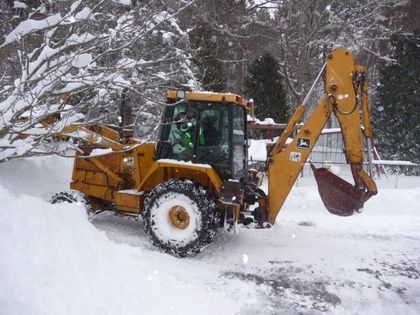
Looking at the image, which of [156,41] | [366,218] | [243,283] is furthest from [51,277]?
[156,41]

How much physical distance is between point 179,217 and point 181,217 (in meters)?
0.03

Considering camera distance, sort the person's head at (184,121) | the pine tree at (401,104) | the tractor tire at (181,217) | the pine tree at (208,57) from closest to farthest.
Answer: the tractor tire at (181,217)
the person's head at (184,121)
the pine tree at (208,57)
the pine tree at (401,104)

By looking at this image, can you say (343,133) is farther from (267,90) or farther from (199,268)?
(267,90)

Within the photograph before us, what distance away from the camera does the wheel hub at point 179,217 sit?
20.9 feet

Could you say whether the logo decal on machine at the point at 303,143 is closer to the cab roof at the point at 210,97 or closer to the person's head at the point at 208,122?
the cab roof at the point at 210,97

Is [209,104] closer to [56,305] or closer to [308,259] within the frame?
[308,259]

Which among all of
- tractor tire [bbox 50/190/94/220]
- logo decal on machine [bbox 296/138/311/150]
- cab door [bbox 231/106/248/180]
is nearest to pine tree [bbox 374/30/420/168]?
cab door [bbox 231/106/248/180]

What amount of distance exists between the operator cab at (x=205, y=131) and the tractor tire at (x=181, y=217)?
1.42 ft

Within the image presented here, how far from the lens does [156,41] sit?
1280cm

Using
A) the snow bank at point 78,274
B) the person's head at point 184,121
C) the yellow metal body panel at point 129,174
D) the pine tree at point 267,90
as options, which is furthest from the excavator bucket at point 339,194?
the pine tree at point 267,90

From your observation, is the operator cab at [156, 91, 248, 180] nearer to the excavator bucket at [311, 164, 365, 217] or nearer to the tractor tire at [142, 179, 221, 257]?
the tractor tire at [142, 179, 221, 257]

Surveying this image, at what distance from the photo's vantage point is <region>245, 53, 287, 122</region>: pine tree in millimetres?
16484

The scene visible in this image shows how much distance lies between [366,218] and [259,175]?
256 centimetres

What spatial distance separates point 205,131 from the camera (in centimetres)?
655
